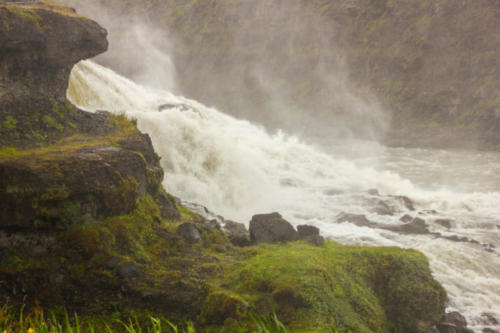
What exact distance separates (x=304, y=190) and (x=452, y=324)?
1122 centimetres

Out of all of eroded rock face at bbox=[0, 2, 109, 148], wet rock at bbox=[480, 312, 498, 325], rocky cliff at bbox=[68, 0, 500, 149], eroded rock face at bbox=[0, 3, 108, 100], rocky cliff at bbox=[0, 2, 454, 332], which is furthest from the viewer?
rocky cliff at bbox=[68, 0, 500, 149]

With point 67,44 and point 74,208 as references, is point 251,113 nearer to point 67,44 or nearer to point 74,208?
point 67,44

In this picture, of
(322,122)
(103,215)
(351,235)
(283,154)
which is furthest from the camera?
(322,122)

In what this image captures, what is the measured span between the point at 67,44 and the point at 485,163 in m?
23.2

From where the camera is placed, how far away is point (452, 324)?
20.1 ft

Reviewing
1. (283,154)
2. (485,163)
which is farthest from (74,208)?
(485,163)

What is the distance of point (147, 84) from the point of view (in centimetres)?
4791

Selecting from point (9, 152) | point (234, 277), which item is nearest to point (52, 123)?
point (9, 152)

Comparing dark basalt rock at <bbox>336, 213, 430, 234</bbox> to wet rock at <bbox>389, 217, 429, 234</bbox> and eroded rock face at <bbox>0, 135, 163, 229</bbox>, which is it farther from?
eroded rock face at <bbox>0, 135, 163, 229</bbox>

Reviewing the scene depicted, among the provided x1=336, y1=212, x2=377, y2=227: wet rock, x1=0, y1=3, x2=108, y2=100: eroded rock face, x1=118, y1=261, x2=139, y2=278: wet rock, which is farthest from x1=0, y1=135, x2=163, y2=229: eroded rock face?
x1=336, y1=212, x2=377, y2=227: wet rock

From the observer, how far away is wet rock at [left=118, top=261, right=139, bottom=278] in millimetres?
5305

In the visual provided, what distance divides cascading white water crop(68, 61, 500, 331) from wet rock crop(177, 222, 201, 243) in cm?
554

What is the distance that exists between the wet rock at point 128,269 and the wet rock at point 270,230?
2.97m

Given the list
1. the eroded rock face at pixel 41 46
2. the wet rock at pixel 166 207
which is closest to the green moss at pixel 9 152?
the eroded rock face at pixel 41 46
